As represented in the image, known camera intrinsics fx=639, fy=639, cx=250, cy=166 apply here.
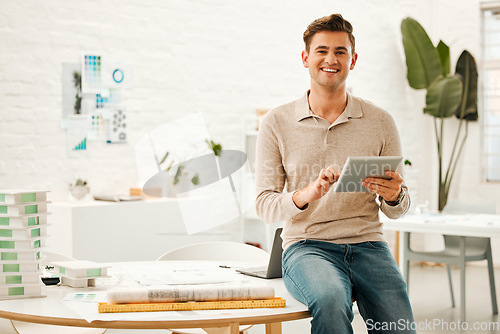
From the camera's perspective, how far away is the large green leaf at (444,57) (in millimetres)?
6332

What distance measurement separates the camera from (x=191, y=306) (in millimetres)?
1711

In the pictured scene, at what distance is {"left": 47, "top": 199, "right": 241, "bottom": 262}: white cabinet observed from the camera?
13.4ft

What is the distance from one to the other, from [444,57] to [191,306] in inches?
209

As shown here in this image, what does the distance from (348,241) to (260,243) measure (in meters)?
3.41

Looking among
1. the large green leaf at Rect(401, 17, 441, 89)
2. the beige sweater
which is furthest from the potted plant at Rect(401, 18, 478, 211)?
the beige sweater

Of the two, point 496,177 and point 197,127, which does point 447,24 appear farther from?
point 197,127

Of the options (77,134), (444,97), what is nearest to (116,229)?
(77,134)

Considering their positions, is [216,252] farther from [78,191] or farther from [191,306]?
[78,191]

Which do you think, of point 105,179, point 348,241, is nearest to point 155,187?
point 105,179

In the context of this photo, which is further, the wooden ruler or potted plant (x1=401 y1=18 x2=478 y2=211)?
potted plant (x1=401 y1=18 x2=478 y2=211)

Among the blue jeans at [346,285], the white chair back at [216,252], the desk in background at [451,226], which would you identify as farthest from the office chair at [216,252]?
the desk in background at [451,226]

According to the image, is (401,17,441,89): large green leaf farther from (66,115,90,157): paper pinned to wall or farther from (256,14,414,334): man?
(256,14,414,334): man

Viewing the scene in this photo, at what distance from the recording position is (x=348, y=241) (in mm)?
2125

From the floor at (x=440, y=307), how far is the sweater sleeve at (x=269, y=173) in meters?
1.80
